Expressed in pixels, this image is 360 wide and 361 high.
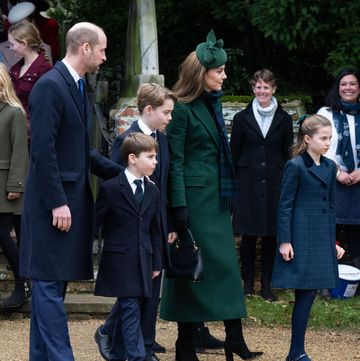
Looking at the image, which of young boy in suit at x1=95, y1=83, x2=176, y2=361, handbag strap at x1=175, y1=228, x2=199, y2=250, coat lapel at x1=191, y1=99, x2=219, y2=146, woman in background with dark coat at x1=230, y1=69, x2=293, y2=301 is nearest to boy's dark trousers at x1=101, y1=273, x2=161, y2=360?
young boy in suit at x1=95, y1=83, x2=176, y2=361

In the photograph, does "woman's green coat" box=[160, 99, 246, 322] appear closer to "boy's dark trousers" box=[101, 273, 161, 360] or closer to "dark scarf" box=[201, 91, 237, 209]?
"dark scarf" box=[201, 91, 237, 209]

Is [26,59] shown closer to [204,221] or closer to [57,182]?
[204,221]

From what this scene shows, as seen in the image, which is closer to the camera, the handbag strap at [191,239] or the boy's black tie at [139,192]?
the boy's black tie at [139,192]

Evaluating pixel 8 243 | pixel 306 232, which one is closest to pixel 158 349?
pixel 306 232

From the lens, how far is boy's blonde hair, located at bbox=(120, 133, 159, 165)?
6758mm

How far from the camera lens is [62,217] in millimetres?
6336

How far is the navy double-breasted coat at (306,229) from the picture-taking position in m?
7.29

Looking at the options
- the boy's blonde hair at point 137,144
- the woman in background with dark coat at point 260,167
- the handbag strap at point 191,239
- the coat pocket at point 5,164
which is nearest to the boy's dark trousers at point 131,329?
the handbag strap at point 191,239

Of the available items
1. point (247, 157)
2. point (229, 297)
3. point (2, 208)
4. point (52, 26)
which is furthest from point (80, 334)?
point (52, 26)

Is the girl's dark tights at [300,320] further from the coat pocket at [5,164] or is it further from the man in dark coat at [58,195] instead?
the coat pocket at [5,164]

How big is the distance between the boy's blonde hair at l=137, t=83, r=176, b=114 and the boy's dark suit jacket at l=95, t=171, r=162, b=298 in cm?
46

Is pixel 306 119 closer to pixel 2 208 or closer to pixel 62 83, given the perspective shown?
pixel 62 83

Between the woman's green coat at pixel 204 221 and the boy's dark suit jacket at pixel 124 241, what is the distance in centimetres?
46

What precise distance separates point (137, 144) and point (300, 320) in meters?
1.51
